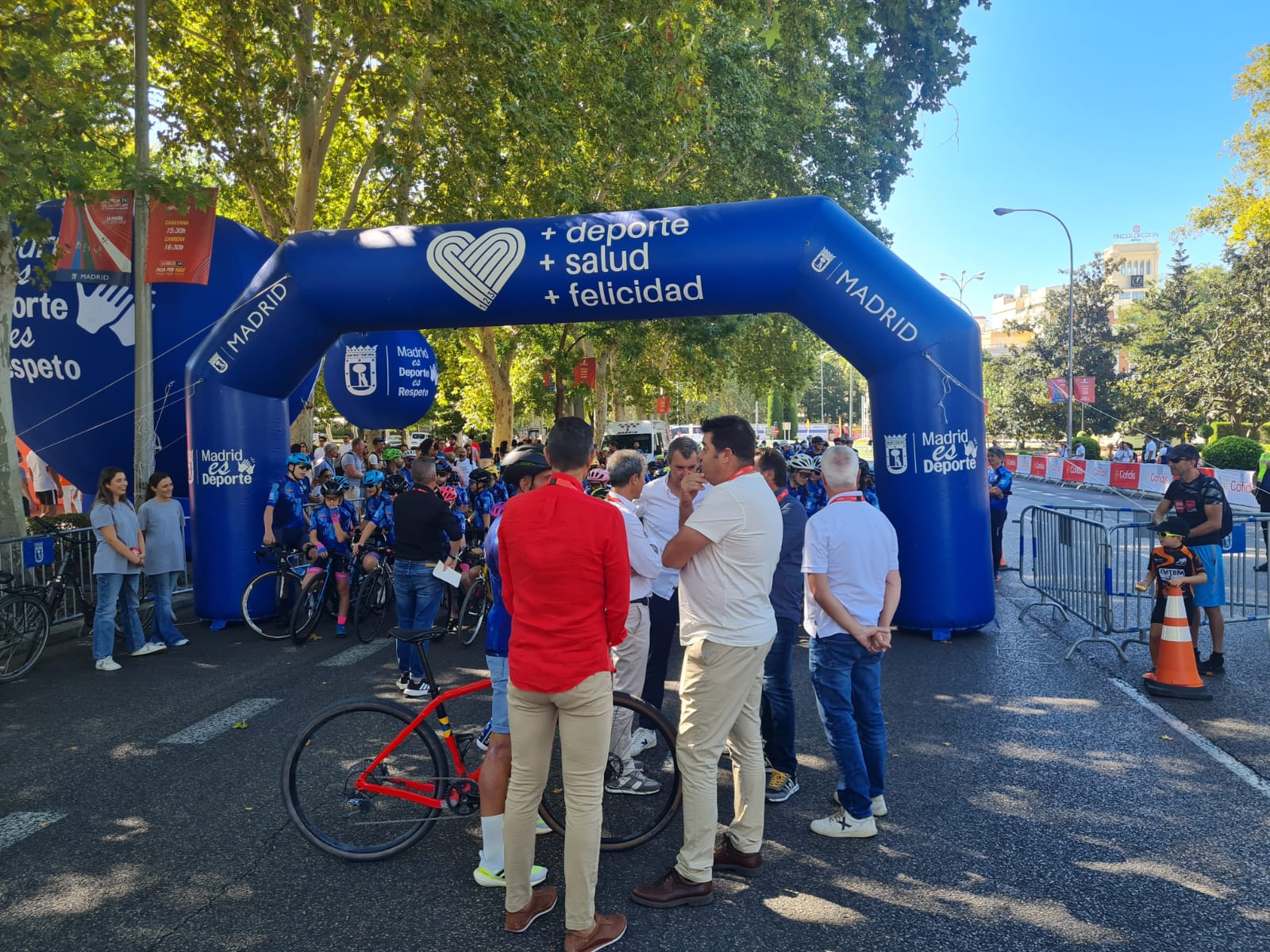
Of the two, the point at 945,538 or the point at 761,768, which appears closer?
the point at 761,768

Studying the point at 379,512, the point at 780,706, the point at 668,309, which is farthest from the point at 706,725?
the point at 379,512

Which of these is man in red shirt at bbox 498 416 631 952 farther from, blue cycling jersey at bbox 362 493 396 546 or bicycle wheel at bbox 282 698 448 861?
blue cycling jersey at bbox 362 493 396 546

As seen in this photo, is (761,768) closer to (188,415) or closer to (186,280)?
(188,415)

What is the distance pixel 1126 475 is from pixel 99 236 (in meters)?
26.1

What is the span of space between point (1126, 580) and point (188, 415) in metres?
9.16

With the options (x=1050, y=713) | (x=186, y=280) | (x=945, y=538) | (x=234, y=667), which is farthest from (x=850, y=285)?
(x=186, y=280)

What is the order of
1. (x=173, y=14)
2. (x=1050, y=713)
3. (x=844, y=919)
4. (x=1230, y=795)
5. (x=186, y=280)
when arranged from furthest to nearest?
(x=173, y=14), (x=186, y=280), (x=1050, y=713), (x=1230, y=795), (x=844, y=919)

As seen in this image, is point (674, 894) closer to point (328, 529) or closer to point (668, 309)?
point (668, 309)

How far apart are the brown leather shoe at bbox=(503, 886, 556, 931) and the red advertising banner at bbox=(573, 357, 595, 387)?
2109 centimetres

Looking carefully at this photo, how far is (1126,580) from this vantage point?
25.6 ft

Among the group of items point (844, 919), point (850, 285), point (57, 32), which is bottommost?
point (844, 919)

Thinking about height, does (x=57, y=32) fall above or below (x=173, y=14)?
below

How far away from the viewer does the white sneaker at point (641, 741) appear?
15.6ft

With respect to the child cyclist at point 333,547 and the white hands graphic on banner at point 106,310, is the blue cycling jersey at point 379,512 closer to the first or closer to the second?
the child cyclist at point 333,547
